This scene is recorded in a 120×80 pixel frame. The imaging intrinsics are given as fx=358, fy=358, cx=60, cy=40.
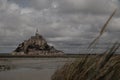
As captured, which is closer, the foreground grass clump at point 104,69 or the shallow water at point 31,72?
the foreground grass clump at point 104,69

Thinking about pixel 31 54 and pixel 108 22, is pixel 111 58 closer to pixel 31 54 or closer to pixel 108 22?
pixel 108 22

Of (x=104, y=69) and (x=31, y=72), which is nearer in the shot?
(x=104, y=69)

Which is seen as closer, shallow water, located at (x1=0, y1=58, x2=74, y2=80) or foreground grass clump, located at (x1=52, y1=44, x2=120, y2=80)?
foreground grass clump, located at (x1=52, y1=44, x2=120, y2=80)

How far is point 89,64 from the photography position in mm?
5543

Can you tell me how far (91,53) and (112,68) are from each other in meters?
0.49

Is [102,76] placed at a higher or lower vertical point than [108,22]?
lower

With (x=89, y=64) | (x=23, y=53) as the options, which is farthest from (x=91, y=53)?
(x=23, y=53)

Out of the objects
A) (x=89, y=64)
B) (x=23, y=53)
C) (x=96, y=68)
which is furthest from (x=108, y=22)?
(x=23, y=53)

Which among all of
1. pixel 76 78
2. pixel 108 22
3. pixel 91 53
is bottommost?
pixel 76 78

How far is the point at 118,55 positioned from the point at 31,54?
102 metres

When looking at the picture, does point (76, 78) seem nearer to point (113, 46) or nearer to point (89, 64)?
point (89, 64)

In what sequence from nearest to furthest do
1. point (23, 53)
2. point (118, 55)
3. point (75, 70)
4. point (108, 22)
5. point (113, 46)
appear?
point (108, 22)
point (113, 46)
point (118, 55)
point (75, 70)
point (23, 53)

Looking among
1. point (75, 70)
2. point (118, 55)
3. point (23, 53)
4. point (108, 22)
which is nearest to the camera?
point (108, 22)

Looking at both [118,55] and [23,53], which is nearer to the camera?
[118,55]
